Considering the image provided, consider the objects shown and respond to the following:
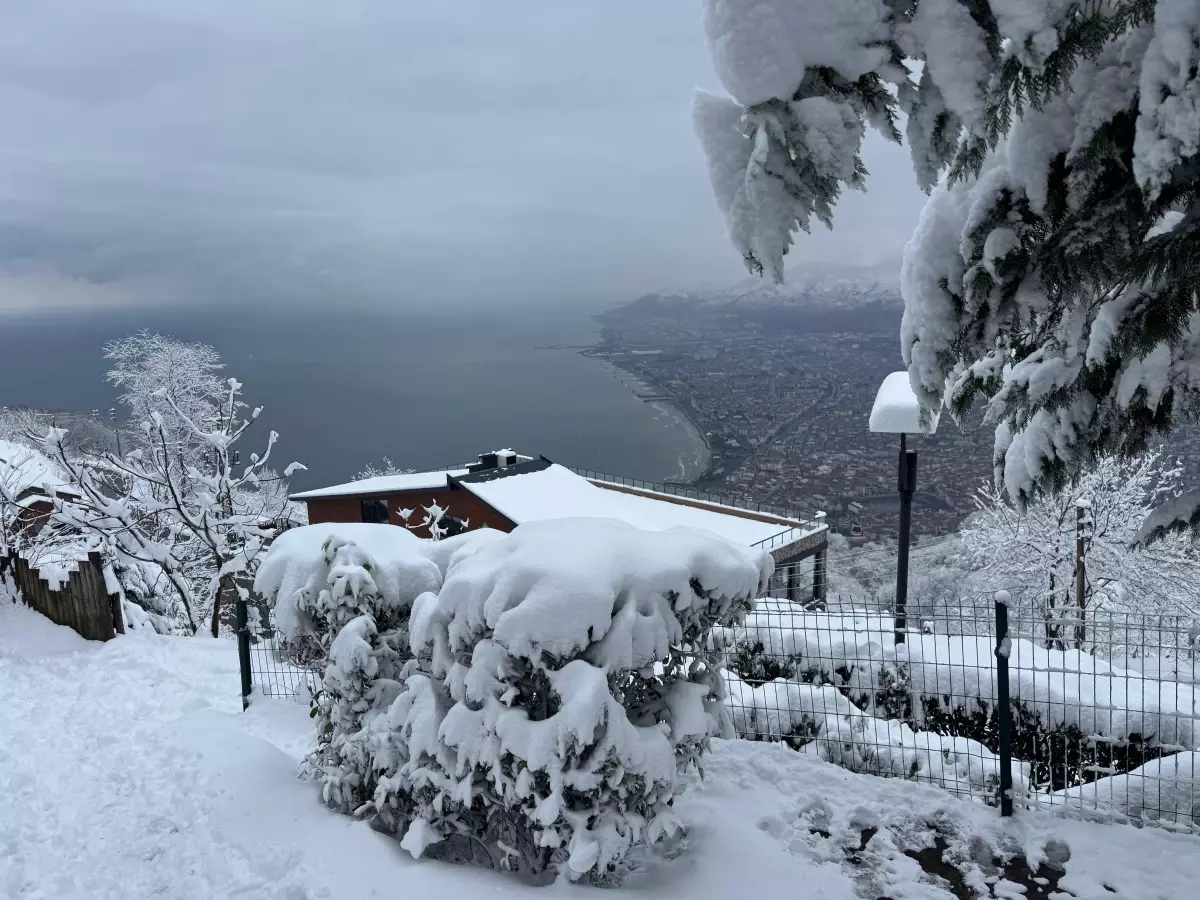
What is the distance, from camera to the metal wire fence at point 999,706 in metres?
4.38

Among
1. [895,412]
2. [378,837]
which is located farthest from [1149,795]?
[378,837]

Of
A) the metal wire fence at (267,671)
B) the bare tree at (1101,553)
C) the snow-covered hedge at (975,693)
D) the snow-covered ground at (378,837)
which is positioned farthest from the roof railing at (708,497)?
the snow-covered ground at (378,837)

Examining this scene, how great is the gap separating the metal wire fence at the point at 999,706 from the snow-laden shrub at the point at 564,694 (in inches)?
21.1

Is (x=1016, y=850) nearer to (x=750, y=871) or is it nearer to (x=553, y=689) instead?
(x=750, y=871)

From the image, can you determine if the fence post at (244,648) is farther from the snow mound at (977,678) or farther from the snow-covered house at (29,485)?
the snow-covered house at (29,485)

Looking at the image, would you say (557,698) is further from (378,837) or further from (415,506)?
(415,506)

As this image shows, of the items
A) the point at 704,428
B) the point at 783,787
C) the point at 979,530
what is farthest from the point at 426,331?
the point at 783,787

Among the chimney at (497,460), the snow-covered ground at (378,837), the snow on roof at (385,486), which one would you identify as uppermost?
the chimney at (497,460)

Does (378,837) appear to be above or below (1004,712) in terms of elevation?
below

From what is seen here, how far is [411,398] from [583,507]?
65.2 m

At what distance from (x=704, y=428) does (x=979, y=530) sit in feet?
126

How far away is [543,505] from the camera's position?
2102 centimetres

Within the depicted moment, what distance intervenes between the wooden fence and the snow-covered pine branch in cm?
997

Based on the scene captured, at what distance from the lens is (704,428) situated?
57.6 metres
